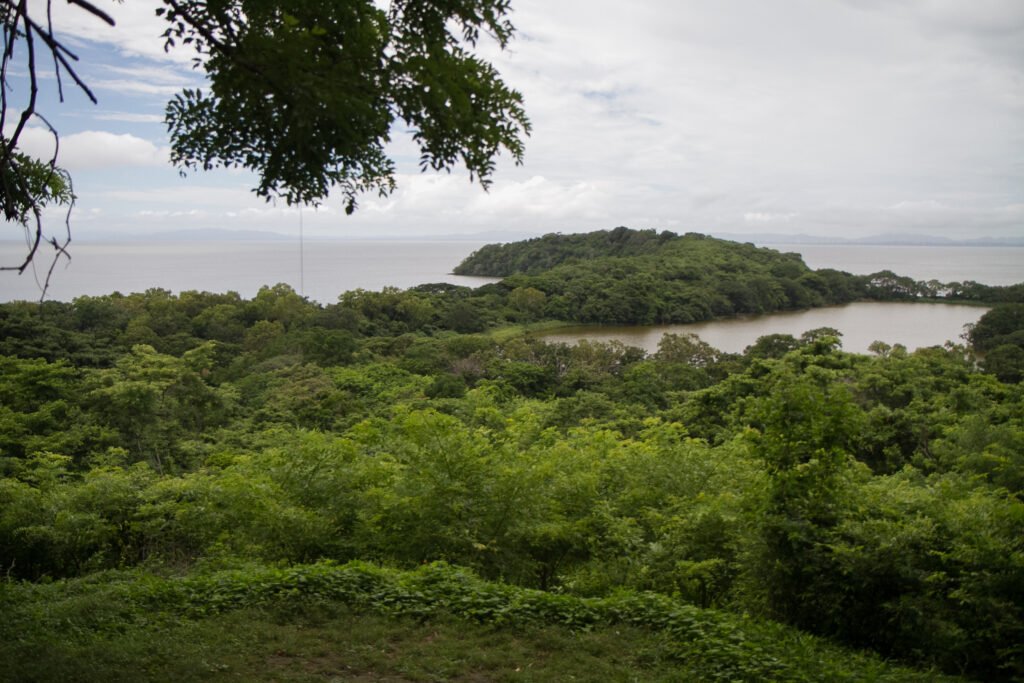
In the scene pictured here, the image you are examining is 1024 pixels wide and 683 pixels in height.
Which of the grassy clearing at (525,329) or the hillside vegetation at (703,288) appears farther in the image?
the hillside vegetation at (703,288)

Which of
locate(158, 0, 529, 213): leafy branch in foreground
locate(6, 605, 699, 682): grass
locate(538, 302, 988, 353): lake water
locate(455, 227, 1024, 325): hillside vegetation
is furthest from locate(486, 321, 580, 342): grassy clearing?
locate(158, 0, 529, 213): leafy branch in foreground

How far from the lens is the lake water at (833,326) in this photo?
40312 mm

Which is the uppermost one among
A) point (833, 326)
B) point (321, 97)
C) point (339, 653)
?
point (321, 97)

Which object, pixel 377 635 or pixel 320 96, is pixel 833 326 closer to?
pixel 377 635

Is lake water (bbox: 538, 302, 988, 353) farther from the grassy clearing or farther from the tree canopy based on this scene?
the tree canopy

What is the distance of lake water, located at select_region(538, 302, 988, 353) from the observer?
40312mm

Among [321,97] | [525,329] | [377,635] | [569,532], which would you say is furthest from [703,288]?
[321,97]

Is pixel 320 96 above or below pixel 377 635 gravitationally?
above

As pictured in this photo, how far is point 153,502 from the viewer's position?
914 centimetres

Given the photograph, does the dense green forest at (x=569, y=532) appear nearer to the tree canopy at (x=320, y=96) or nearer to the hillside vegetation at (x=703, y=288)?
the tree canopy at (x=320, y=96)

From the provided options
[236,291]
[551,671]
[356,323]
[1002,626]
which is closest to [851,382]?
[1002,626]

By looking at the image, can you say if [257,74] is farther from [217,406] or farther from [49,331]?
[49,331]

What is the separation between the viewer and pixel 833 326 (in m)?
45.6

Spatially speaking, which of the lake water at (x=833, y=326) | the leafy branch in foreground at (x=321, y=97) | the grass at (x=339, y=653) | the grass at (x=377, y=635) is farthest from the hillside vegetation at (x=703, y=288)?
the leafy branch in foreground at (x=321, y=97)
